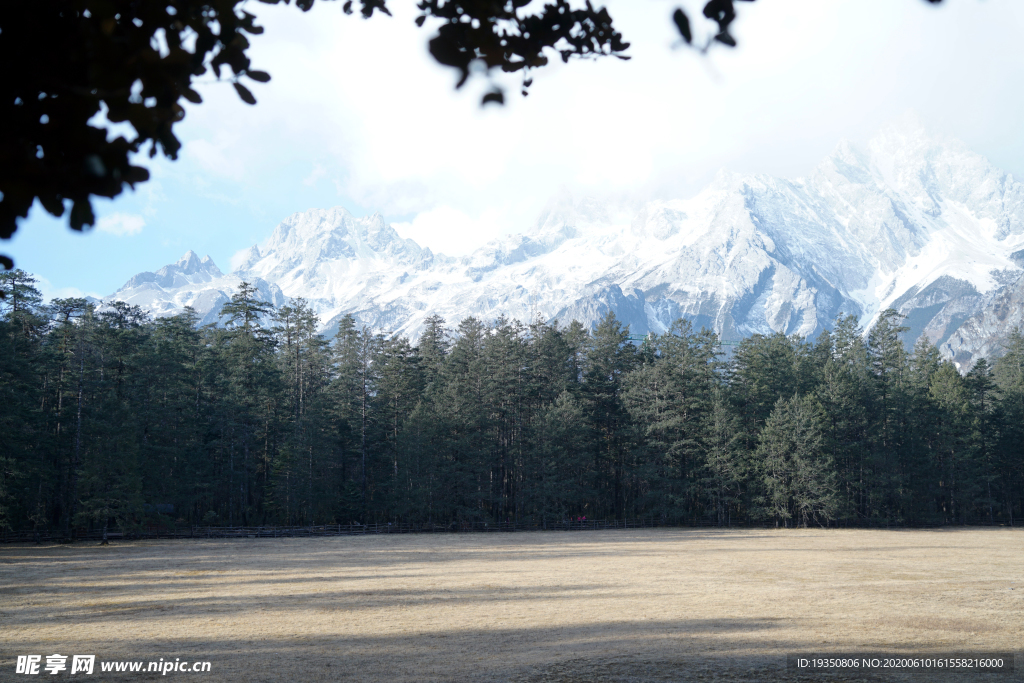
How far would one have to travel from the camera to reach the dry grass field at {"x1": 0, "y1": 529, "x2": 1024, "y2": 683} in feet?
35.1

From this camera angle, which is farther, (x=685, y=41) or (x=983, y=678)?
(x=983, y=678)

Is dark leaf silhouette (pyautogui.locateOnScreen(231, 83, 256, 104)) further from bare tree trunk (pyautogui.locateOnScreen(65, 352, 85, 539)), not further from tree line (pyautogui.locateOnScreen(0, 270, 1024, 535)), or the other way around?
bare tree trunk (pyautogui.locateOnScreen(65, 352, 85, 539))

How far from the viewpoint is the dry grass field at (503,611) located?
1070 centimetres

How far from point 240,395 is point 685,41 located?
47.8m

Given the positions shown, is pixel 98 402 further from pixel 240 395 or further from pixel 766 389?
pixel 766 389

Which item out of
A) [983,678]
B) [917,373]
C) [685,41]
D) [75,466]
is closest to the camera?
[685,41]

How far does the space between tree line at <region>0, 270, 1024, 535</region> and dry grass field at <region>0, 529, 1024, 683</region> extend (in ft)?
37.6

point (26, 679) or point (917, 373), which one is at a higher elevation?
point (917, 373)

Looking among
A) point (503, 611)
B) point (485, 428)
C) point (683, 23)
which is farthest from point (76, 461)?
point (683, 23)

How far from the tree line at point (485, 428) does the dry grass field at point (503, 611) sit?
37.6 feet

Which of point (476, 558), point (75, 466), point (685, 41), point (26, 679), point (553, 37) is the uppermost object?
point (553, 37)

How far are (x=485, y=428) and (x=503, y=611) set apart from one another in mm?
34287

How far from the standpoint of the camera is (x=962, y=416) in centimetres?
5716

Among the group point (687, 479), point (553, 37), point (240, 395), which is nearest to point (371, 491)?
point (240, 395)
